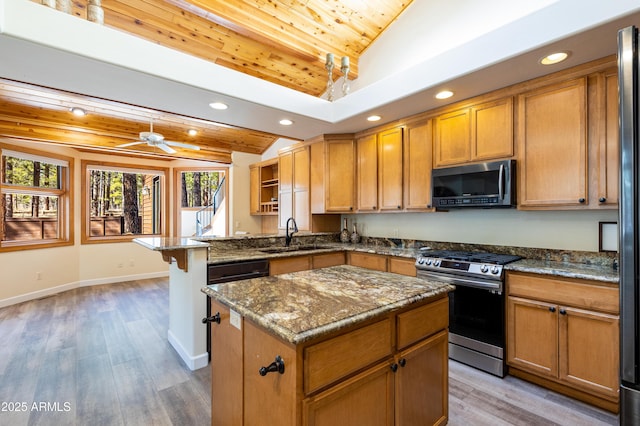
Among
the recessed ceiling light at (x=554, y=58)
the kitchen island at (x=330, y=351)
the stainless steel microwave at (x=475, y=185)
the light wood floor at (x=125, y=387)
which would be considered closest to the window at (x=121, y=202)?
the light wood floor at (x=125, y=387)

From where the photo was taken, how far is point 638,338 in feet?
2.89

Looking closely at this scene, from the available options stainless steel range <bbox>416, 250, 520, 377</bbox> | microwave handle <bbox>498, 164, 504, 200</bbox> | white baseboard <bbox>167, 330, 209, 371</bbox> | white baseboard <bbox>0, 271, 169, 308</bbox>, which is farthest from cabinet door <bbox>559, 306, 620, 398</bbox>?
white baseboard <bbox>0, 271, 169, 308</bbox>

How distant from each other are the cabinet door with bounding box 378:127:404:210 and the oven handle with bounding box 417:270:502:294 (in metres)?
0.98

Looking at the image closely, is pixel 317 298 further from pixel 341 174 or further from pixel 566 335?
pixel 341 174

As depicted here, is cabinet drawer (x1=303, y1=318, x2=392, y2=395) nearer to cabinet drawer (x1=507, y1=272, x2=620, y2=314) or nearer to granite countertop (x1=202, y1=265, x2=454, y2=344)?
granite countertop (x1=202, y1=265, x2=454, y2=344)

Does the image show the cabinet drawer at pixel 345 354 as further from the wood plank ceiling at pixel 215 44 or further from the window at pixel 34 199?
the window at pixel 34 199

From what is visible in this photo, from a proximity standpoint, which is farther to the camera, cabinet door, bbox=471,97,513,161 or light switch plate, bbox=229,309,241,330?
cabinet door, bbox=471,97,513,161

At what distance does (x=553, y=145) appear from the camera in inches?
96.1

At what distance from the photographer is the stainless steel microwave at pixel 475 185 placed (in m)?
2.63

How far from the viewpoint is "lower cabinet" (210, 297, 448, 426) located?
1.07 meters

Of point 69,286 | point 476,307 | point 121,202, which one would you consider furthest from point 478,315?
point 121,202

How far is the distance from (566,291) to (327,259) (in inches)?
90.7

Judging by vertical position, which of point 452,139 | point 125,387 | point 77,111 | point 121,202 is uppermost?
point 77,111

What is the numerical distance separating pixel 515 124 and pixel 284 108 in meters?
2.20
